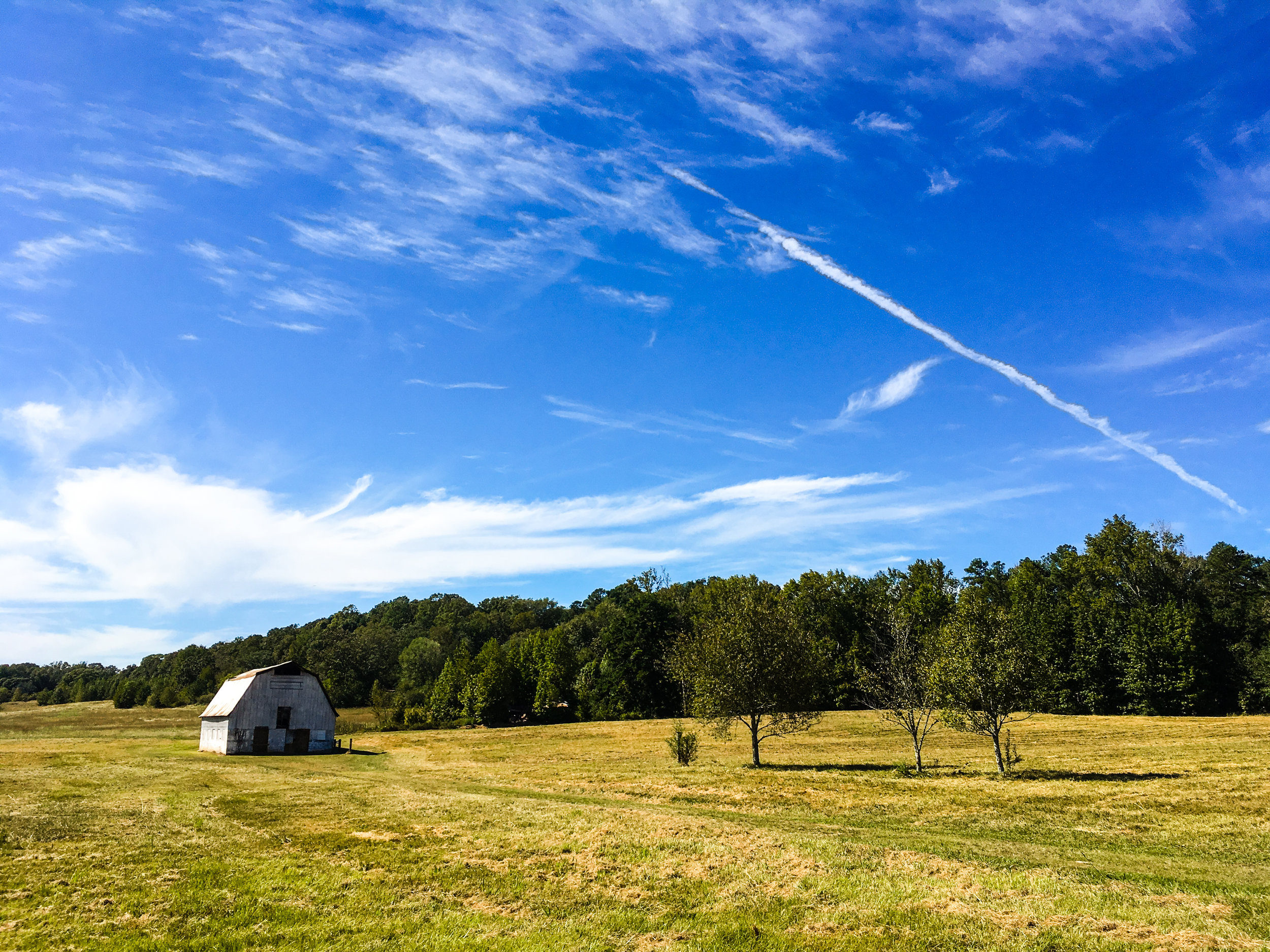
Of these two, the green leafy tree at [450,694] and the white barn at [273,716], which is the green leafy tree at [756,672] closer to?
the white barn at [273,716]

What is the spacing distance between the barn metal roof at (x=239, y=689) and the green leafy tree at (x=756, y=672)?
33.5 meters

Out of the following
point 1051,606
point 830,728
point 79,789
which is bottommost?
point 830,728

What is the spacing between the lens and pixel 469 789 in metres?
33.2

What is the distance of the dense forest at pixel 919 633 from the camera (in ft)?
266

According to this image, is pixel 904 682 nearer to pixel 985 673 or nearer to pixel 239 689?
pixel 985 673

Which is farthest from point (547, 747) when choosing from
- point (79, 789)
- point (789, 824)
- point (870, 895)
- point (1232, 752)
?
point (870, 895)

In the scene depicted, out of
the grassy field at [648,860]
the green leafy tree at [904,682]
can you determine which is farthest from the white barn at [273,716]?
the green leafy tree at [904,682]

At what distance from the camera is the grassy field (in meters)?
12.6

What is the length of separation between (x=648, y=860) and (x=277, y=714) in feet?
168

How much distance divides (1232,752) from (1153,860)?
31.5 m

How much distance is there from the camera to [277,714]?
5844 cm

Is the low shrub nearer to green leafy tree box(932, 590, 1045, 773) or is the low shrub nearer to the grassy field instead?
the grassy field

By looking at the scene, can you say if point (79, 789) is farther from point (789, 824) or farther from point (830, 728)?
point (830, 728)

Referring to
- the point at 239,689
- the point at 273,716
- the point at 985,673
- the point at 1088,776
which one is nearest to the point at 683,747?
the point at 985,673
